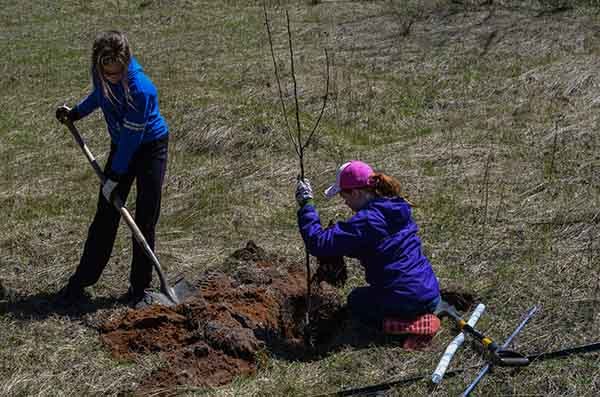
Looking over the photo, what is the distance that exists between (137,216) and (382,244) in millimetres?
1526

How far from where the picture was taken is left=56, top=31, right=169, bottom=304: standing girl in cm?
415

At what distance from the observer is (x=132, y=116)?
424 centimetres

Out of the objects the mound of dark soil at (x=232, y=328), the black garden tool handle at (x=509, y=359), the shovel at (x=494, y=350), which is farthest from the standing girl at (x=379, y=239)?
the black garden tool handle at (x=509, y=359)

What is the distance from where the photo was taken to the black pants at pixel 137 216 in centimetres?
447

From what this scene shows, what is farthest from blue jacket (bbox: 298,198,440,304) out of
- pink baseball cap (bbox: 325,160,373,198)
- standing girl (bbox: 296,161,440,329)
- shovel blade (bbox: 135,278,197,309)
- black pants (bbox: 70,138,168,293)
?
shovel blade (bbox: 135,278,197,309)

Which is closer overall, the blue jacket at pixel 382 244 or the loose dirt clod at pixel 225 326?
the blue jacket at pixel 382 244

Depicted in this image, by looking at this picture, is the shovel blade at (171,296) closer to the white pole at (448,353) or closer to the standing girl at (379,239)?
the standing girl at (379,239)

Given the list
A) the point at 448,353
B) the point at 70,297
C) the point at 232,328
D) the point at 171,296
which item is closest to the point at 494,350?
the point at 448,353

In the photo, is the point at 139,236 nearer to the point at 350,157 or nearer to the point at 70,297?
the point at 70,297

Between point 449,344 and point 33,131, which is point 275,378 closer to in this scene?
point 449,344

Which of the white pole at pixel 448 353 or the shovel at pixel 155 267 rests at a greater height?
the shovel at pixel 155 267

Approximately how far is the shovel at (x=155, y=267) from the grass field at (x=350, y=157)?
316 millimetres

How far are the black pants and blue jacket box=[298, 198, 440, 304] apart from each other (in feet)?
3.27

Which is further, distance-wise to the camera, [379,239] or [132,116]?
[132,116]
